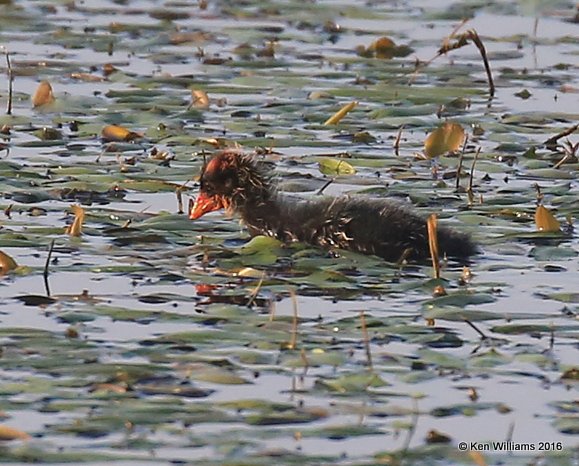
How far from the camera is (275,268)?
8.55 meters

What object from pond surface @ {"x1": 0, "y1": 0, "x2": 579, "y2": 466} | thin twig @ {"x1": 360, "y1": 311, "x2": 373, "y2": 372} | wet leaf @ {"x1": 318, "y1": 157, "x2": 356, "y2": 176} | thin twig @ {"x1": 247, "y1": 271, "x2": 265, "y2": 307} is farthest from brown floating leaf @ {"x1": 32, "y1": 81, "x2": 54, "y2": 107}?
thin twig @ {"x1": 360, "y1": 311, "x2": 373, "y2": 372}

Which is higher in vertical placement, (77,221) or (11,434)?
(11,434)

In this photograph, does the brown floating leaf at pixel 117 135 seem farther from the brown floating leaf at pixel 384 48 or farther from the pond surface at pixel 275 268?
the brown floating leaf at pixel 384 48

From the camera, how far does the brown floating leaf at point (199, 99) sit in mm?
12203

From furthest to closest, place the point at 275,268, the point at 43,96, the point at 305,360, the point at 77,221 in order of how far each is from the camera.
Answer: the point at 43,96, the point at 77,221, the point at 275,268, the point at 305,360

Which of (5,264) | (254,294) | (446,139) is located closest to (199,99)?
(446,139)

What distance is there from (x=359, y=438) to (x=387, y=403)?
336mm

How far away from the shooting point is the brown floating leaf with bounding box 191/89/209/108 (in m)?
12.2

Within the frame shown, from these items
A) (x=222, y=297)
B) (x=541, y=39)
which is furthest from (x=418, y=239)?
(x=541, y=39)

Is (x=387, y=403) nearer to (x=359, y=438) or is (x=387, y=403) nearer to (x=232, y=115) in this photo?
(x=359, y=438)

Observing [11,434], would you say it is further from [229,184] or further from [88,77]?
[88,77]

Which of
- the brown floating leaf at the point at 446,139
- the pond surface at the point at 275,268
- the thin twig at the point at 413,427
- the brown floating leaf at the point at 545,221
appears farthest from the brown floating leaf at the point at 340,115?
the thin twig at the point at 413,427

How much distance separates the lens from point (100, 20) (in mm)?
15891

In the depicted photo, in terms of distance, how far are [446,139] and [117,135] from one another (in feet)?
6.35
